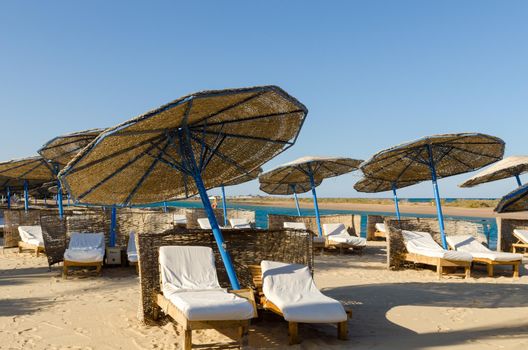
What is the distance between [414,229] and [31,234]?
8598mm

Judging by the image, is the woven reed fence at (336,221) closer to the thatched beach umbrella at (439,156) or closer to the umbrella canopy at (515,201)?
the thatched beach umbrella at (439,156)

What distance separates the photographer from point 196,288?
4.48m

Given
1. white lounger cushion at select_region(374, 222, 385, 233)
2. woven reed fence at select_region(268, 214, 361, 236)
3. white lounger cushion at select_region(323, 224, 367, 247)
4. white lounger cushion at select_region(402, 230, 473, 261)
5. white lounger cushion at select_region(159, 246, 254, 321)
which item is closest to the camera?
white lounger cushion at select_region(159, 246, 254, 321)

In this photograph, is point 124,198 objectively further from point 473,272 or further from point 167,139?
Result: point 473,272

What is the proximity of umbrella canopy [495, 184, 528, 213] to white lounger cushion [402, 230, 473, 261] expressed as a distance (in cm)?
382

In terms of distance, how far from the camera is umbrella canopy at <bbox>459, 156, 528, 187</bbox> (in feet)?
36.8

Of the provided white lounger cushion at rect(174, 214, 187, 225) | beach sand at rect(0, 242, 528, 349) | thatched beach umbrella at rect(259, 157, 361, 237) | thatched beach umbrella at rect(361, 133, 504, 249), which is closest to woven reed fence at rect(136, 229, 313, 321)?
beach sand at rect(0, 242, 528, 349)

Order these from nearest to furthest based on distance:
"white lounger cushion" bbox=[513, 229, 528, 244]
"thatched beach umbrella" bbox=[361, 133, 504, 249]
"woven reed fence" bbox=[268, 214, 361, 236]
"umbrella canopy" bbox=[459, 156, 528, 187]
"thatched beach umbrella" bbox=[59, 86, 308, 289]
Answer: "thatched beach umbrella" bbox=[59, 86, 308, 289] < "thatched beach umbrella" bbox=[361, 133, 504, 249] < "white lounger cushion" bbox=[513, 229, 528, 244] < "umbrella canopy" bbox=[459, 156, 528, 187] < "woven reed fence" bbox=[268, 214, 361, 236]

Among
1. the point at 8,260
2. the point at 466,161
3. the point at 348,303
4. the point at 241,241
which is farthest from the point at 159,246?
the point at 466,161

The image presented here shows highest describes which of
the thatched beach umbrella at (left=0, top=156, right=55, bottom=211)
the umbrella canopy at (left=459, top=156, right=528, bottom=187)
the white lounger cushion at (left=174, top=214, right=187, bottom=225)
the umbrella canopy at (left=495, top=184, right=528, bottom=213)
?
the thatched beach umbrella at (left=0, top=156, right=55, bottom=211)

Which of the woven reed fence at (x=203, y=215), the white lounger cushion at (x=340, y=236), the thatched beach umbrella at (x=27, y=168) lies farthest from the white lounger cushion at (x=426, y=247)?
the thatched beach umbrella at (x=27, y=168)

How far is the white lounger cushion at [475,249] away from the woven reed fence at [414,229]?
40cm

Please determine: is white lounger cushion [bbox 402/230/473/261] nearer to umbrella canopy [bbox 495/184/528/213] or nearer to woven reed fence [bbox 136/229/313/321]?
woven reed fence [bbox 136/229/313/321]

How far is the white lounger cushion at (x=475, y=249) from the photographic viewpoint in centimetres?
775
